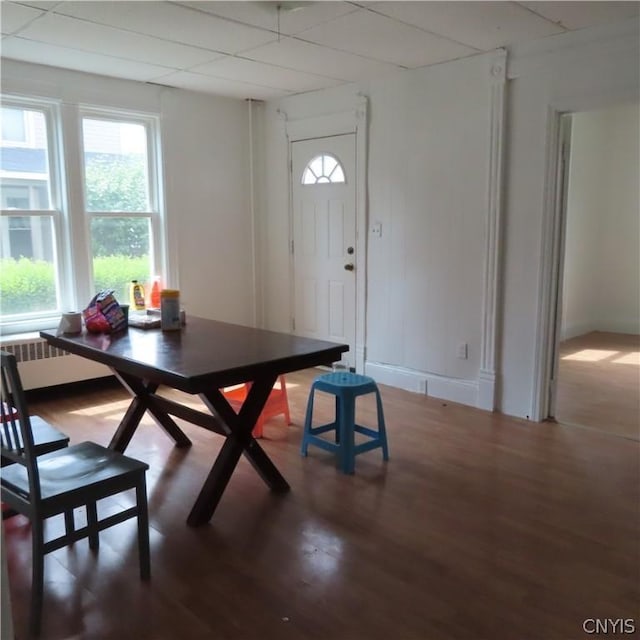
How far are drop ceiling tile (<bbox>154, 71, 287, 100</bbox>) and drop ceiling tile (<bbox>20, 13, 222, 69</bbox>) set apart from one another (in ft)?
1.19

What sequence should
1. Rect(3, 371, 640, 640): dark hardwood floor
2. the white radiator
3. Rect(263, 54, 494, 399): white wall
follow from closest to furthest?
Rect(3, 371, 640, 640): dark hardwood floor → Rect(263, 54, 494, 399): white wall → the white radiator

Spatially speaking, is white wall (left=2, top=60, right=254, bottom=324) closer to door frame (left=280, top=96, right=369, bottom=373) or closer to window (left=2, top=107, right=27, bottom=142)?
window (left=2, top=107, right=27, bottom=142)

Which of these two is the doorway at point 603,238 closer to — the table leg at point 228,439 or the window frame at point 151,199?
the window frame at point 151,199

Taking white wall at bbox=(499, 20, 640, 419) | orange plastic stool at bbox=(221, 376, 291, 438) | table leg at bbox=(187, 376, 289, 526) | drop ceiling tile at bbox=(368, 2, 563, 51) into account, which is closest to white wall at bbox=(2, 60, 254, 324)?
orange plastic stool at bbox=(221, 376, 291, 438)

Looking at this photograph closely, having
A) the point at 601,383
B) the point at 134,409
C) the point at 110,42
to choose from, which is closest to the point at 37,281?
the point at 134,409

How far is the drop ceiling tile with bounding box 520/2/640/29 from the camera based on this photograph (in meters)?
3.05

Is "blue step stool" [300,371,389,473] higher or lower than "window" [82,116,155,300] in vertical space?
lower

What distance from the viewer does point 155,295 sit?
479cm

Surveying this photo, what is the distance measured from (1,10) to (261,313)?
325 centimetres

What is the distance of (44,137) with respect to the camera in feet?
14.2

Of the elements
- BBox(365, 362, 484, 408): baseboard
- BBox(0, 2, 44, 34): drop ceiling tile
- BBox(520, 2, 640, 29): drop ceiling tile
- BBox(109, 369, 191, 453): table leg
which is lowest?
BBox(365, 362, 484, 408): baseboard

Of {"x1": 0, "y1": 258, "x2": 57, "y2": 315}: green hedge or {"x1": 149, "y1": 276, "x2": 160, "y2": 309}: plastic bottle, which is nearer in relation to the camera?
{"x1": 0, "y1": 258, "x2": 57, "y2": 315}: green hedge

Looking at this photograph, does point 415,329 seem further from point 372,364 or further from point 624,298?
point 624,298

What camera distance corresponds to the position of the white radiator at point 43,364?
4.23 m
